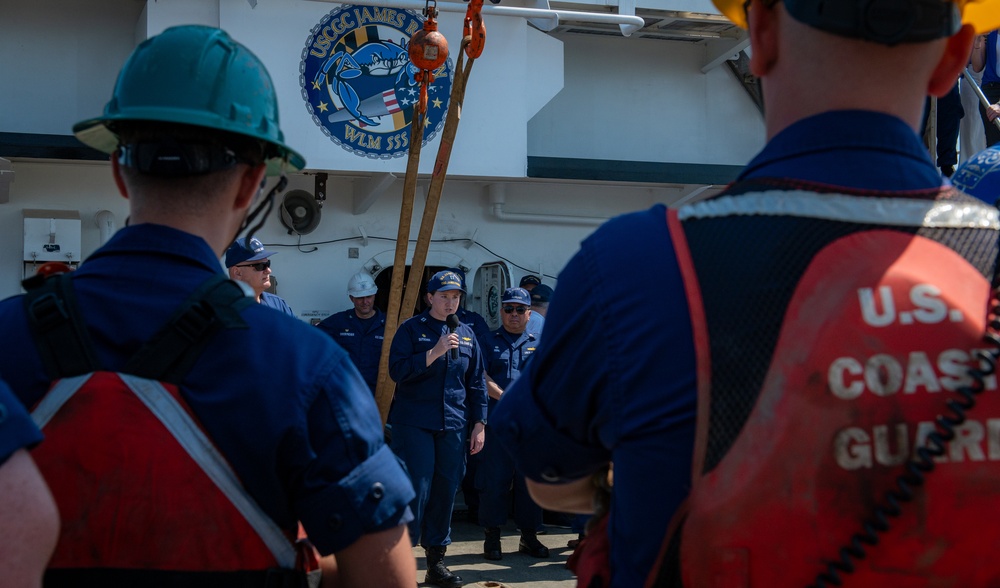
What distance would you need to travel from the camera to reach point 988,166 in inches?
120

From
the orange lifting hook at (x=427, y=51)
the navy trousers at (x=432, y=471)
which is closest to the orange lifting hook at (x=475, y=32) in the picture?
the orange lifting hook at (x=427, y=51)

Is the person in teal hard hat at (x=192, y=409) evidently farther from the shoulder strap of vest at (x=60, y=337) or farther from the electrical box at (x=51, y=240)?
the electrical box at (x=51, y=240)

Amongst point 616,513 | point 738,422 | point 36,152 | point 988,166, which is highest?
point 36,152

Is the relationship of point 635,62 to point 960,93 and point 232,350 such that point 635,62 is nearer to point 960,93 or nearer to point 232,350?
point 960,93

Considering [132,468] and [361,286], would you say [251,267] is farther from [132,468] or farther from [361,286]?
[132,468]

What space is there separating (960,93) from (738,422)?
5.64 m

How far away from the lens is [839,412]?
1256 millimetres

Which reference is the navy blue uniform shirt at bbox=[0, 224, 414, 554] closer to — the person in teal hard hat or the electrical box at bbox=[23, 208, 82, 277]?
the person in teal hard hat

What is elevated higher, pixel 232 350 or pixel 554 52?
pixel 554 52

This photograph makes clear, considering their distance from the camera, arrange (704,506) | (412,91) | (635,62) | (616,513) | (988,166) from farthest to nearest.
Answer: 1. (635,62)
2. (412,91)
3. (988,166)
4. (616,513)
5. (704,506)

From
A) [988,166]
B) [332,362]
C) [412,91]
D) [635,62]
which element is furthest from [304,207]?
[332,362]

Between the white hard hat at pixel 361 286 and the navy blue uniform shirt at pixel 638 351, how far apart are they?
8.33 m

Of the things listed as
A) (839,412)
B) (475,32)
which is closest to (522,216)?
(475,32)

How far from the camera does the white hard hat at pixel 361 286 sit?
9.77m
